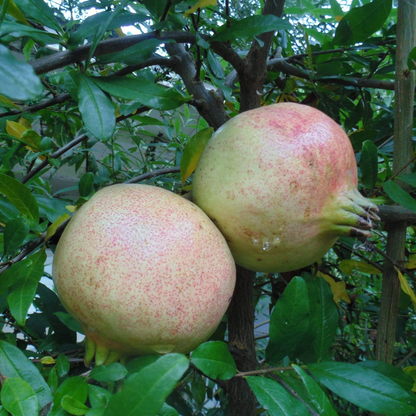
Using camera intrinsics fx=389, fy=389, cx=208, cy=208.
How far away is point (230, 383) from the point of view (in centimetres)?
80

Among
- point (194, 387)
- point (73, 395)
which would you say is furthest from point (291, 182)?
point (194, 387)

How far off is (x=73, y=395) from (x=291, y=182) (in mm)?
395

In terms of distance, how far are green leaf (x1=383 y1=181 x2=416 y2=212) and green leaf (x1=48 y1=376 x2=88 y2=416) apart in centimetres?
57

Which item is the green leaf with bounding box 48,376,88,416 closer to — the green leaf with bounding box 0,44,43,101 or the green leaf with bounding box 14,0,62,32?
Answer: the green leaf with bounding box 0,44,43,101

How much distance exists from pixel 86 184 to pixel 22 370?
316 mm

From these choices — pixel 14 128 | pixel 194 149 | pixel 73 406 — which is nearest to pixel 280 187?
pixel 194 149

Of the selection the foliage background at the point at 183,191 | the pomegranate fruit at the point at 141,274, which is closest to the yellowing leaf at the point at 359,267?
the foliage background at the point at 183,191

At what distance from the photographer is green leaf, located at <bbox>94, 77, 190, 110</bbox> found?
1.77 ft

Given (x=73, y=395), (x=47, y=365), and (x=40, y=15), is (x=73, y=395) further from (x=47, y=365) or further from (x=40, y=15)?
(x=40, y=15)

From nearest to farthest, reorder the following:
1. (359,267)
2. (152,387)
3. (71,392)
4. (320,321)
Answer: (152,387) → (71,392) → (320,321) → (359,267)

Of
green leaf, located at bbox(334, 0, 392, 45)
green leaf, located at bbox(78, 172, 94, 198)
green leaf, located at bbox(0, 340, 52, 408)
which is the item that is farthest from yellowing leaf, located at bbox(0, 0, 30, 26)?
green leaf, located at bbox(334, 0, 392, 45)

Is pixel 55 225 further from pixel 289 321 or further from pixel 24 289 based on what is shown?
pixel 289 321

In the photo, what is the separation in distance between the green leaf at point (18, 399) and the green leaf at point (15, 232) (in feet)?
0.64

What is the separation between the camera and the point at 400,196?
0.69m
